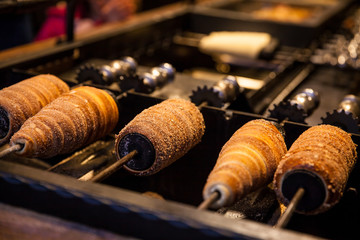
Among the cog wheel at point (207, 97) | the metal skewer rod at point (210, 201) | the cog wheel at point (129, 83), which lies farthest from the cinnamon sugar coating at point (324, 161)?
the cog wheel at point (129, 83)

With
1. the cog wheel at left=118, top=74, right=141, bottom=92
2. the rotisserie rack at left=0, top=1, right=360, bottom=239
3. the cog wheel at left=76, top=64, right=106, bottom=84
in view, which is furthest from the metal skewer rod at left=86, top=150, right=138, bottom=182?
the cog wheel at left=76, top=64, right=106, bottom=84

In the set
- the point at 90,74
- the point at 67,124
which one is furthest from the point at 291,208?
the point at 90,74

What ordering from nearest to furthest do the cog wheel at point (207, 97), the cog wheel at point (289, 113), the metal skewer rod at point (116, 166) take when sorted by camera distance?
the metal skewer rod at point (116, 166) → the cog wheel at point (289, 113) → the cog wheel at point (207, 97)

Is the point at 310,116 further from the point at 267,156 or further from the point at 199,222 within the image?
the point at 199,222

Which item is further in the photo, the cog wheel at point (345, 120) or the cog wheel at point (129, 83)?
the cog wheel at point (129, 83)

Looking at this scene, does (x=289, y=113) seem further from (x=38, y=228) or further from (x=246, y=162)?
(x=38, y=228)

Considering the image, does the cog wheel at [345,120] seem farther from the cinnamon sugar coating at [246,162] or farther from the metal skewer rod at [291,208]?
the metal skewer rod at [291,208]

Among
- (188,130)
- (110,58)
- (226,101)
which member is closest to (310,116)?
(226,101)

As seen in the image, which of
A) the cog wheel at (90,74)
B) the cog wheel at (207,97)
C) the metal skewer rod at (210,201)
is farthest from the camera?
the cog wheel at (90,74)
